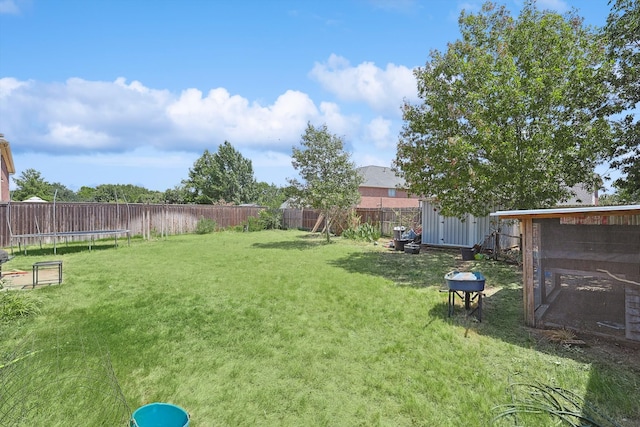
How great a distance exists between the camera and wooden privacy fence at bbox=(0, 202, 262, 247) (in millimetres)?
12984

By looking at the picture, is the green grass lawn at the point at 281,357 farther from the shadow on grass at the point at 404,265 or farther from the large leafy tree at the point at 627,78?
the large leafy tree at the point at 627,78

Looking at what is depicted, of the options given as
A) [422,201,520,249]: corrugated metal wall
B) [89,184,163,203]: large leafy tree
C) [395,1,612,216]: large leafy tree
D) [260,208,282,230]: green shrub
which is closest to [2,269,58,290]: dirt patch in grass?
[395,1,612,216]: large leafy tree

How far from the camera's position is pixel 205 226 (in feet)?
67.1

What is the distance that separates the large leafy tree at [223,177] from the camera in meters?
35.0

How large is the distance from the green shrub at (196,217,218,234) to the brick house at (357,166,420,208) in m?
12.5

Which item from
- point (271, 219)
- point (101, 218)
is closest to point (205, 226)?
point (271, 219)

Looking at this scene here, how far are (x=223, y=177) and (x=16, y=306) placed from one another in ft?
101

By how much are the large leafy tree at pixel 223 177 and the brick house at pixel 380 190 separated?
13.4 m

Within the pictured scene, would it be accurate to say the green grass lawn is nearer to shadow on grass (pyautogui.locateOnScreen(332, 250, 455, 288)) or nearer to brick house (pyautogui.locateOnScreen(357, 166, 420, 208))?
shadow on grass (pyautogui.locateOnScreen(332, 250, 455, 288))

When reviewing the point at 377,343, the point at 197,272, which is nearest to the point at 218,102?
the point at 197,272

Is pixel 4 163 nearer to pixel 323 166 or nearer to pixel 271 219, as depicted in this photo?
pixel 271 219

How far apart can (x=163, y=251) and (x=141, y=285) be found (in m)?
5.66

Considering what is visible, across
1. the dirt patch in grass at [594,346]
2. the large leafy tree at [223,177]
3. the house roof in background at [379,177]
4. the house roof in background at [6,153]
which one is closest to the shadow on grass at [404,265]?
the dirt patch in grass at [594,346]

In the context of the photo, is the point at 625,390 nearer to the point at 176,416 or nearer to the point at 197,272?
the point at 176,416
